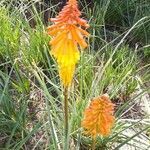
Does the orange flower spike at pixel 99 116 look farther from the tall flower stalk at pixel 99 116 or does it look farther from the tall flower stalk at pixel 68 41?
the tall flower stalk at pixel 68 41

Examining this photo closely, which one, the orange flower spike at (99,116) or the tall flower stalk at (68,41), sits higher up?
the tall flower stalk at (68,41)

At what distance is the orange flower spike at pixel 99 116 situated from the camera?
1.62 meters

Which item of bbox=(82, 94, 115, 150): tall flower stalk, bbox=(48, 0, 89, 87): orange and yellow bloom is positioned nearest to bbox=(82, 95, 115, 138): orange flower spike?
bbox=(82, 94, 115, 150): tall flower stalk

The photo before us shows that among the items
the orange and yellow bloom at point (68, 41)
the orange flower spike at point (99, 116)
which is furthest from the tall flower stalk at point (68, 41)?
the orange flower spike at point (99, 116)

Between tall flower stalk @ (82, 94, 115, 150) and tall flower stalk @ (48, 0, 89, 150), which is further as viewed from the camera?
tall flower stalk @ (82, 94, 115, 150)

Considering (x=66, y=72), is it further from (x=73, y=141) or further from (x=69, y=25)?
(x=73, y=141)

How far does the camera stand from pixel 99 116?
5.34 ft

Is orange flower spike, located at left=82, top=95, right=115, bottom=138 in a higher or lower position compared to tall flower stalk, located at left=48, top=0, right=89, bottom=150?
lower

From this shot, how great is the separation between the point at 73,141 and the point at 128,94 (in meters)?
0.57

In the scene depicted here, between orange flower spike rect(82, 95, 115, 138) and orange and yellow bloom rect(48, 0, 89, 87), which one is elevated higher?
orange and yellow bloom rect(48, 0, 89, 87)

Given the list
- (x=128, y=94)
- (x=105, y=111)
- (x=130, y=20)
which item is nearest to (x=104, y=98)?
(x=105, y=111)

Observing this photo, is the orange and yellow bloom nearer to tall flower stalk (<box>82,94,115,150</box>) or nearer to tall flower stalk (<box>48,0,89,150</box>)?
tall flower stalk (<box>48,0,89,150</box>)

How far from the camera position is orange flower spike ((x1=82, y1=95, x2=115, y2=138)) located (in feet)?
5.30

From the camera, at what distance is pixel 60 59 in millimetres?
1316
